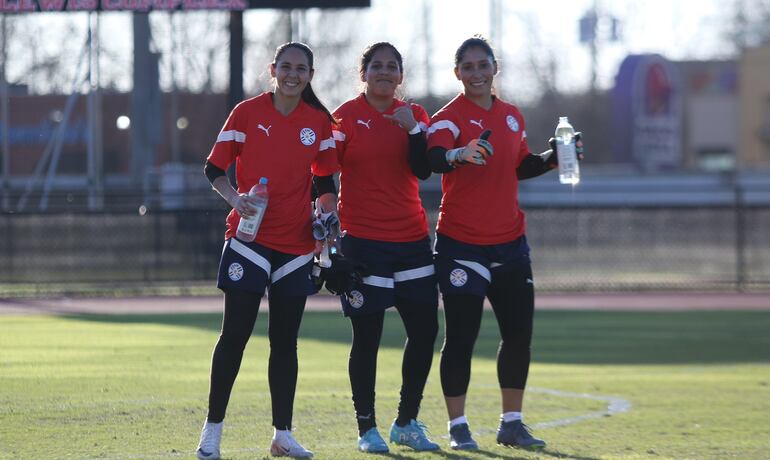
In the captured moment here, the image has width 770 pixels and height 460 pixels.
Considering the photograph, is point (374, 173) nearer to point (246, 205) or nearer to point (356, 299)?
point (356, 299)

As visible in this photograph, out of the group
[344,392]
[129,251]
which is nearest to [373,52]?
[344,392]

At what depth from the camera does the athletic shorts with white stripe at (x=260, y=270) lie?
278 inches

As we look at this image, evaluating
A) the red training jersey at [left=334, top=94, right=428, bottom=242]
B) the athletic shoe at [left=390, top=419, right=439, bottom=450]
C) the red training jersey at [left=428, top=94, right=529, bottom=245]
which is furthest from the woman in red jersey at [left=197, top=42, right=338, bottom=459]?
the red training jersey at [left=428, top=94, right=529, bottom=245]

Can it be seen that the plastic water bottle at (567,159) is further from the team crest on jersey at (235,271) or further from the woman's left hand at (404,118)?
the team crest on jersey at (235,271)

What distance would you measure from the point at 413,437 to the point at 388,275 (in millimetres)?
876

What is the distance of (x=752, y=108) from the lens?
6444 centimetres

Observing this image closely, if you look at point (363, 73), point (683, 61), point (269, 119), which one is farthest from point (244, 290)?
point (683, 61)

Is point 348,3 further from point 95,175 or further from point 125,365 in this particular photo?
point 95,175

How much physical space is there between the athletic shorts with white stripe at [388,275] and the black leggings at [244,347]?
1.31 ft

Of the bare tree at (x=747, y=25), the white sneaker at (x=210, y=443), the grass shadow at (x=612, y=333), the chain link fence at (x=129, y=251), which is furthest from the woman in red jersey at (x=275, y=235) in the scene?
the bare tree at (x=747, y=25)

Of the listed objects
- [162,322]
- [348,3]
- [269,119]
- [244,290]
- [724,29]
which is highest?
[724,29]

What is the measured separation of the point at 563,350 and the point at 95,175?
15.9 meters

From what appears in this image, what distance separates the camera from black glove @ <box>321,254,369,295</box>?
7336 millimetres

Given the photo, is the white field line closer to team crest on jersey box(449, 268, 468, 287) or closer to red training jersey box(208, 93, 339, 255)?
team crest on jersey box(449, 268, 468, 287)
